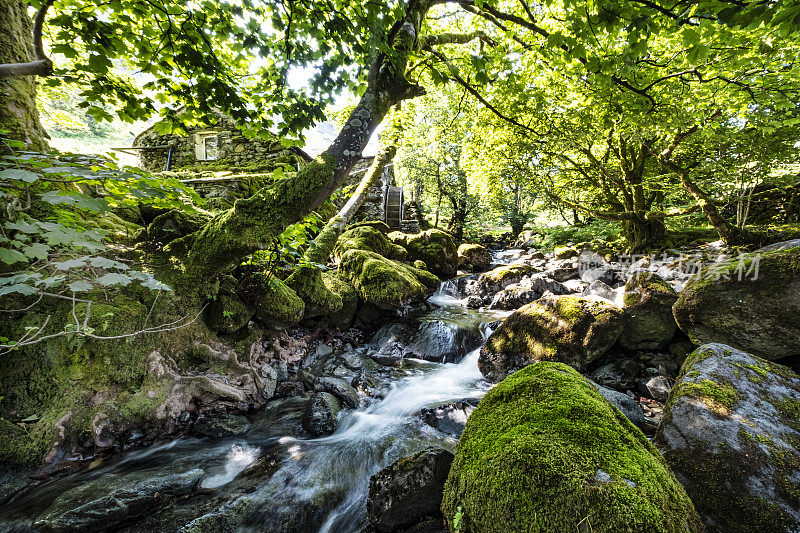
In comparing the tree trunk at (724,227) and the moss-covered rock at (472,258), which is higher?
the tree trunk at (724,227)

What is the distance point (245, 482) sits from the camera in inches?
122

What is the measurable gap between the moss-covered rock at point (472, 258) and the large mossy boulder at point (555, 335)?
9672mm

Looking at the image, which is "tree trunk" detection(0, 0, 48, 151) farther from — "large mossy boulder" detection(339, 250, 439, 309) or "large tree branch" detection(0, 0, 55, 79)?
"large mossy boulder" detection(339, 250, 439, 309)

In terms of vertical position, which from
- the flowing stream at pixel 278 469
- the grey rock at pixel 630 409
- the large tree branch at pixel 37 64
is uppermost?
the large tree branch at pixel 37 64

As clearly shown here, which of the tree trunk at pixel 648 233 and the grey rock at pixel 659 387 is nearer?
the grey rock at pixel 659 387

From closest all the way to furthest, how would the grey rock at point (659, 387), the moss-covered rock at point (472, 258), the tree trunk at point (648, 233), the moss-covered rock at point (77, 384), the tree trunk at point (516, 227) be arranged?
the moss-covered rock at point (77, 384), the grey rock at point (659, 387), the tree trunk at point (648, 233), the moss-covered rock at point (472, 258), the tree trunk at point (516, 227)

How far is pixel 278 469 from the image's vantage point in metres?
3.33

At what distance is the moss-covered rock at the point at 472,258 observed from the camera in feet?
50.4

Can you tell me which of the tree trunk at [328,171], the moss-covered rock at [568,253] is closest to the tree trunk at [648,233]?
the moss-covered rock at [568,253]

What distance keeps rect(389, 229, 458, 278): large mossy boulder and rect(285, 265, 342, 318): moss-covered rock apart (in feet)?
21.5

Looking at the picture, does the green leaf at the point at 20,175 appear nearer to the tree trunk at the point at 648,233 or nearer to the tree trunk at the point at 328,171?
the tree trunk at the point at 328,171

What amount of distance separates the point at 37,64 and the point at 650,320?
8.68 meters

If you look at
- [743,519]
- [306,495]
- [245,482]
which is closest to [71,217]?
[245,482]

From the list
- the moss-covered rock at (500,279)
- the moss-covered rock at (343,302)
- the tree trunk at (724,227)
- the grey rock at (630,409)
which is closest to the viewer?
the grey rock at (630,409)
